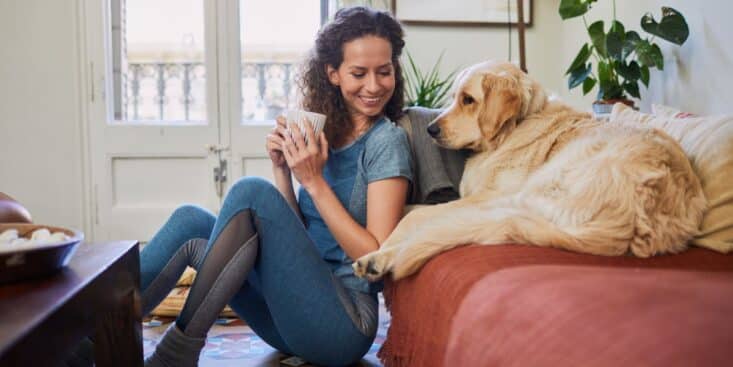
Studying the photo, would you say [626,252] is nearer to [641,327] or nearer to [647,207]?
[647,207]

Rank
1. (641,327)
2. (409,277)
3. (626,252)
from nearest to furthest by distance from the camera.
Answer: (641,327) → (626,252) → (409,277)

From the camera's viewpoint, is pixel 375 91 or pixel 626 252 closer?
pixel 626 252

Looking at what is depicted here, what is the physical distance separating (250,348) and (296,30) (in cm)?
201

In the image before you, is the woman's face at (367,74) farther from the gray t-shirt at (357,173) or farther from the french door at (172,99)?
the french door at (172,99)

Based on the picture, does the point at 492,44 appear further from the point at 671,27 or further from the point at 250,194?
the point at 250,194

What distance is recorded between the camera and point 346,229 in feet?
4.47

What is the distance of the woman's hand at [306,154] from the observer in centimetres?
140

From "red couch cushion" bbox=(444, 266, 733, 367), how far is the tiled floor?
91cm

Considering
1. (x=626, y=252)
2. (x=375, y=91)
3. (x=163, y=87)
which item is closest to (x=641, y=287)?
(x=626, y=252)

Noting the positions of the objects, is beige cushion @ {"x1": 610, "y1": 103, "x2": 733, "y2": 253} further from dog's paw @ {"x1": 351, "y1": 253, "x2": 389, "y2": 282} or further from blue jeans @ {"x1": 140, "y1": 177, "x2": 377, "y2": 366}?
blue jeans @ {"x1": 140, "y1": 177, "x2": 377, "y2": 366}

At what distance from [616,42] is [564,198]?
53.1 inches

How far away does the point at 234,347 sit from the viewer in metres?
1.91

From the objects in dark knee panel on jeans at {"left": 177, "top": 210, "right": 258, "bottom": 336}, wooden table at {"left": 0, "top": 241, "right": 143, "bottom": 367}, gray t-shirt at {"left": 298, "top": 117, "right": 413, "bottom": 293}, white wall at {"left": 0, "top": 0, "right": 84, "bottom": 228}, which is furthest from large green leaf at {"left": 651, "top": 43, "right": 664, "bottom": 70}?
white wall at {"left": 0, "top": 0, "right": 84, "bottom": 228}

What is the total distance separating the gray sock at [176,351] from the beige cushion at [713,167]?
1005 mm
